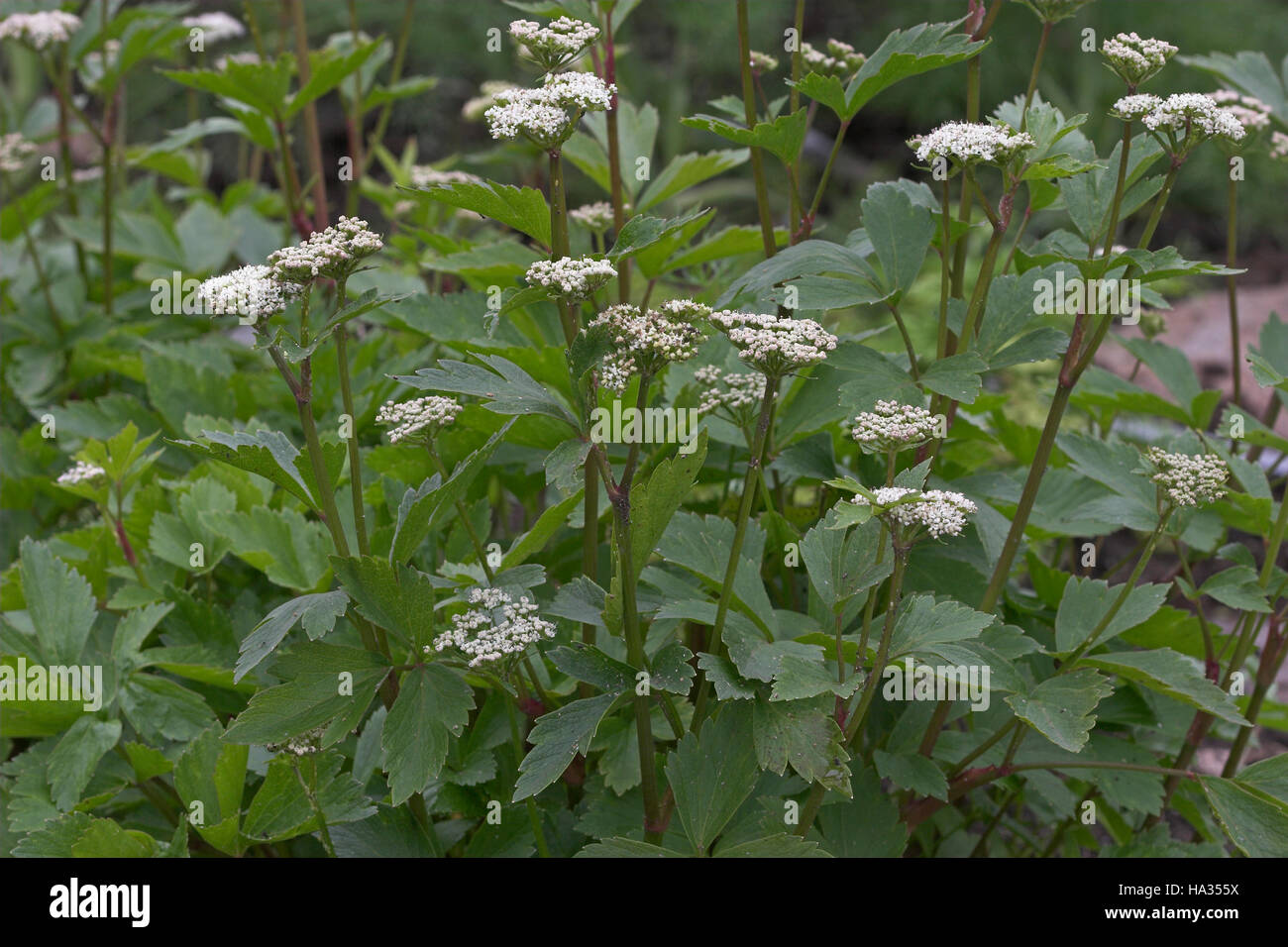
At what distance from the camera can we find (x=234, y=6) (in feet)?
19.3

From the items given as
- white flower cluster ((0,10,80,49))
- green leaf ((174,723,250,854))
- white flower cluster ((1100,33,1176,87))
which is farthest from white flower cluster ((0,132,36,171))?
white flower cluster ((1100,33,1176,87))

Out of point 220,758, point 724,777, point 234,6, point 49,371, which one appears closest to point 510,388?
point 724,777

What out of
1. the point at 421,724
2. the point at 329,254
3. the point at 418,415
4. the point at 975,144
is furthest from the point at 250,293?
the point at 975,144

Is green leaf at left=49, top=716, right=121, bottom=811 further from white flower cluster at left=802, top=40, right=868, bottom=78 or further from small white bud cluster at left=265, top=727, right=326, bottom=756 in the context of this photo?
white flower cluster at left=802, top=40, right=868, bottom=78

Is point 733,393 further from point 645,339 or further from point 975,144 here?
point 975,144

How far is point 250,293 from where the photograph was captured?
3.66ft

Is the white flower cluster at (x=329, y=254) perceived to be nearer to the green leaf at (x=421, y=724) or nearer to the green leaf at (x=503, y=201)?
the green leaf at (x=503, y=201)

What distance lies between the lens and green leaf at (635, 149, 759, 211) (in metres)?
1.75

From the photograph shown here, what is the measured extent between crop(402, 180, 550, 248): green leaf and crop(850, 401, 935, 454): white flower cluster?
1.26 ft

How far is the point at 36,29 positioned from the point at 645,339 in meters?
1.60

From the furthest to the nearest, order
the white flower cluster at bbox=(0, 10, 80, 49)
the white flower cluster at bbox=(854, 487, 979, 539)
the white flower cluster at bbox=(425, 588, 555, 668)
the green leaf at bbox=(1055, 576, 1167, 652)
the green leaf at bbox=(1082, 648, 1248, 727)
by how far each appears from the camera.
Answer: the white flower cluster at bbox=(0, 10, 80, 49)
the green leaf at bbox=(1055, 576, 1167, 652)
the green leaf at bbox=(1082, 648, 1248, 727)
the white flower cluster at bbox=(425, 588, 555, 668)
the white flower cluster at bbox=(854, 487, 979, 539)
